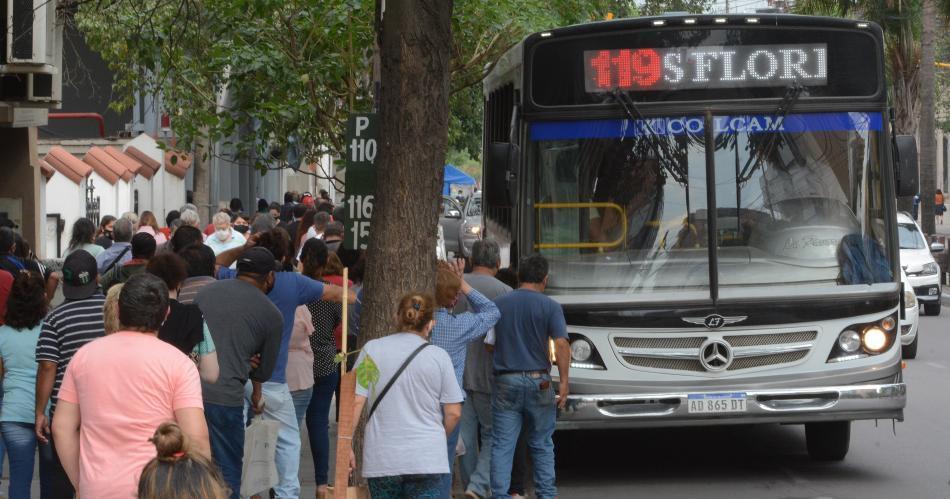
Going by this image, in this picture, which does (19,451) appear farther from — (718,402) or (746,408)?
(746,408)

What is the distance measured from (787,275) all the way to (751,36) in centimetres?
166


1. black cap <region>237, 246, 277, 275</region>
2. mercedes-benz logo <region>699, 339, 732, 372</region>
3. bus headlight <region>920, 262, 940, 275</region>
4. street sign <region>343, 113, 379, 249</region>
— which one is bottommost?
mercedes-benz logo <region>699, 339, 732, 372</region>

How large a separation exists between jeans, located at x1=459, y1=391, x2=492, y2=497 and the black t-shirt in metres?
2.90

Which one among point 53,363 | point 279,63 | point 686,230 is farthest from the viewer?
point 279,63

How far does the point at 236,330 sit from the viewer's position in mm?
7395

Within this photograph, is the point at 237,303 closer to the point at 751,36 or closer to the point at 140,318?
the point at 140,318

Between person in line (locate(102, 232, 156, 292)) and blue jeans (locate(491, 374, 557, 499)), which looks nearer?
blue jeans (locate(491, 374, 557, 499))

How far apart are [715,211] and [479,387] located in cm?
199

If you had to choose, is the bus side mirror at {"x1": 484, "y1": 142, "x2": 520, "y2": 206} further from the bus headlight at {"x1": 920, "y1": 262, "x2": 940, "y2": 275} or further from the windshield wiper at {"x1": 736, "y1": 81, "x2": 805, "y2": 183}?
the bus headlight at {"x1": 920, "y1": 262, "x2": 940, "y2": 275}

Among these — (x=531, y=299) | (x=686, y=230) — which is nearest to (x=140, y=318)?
(x=531, y=299)

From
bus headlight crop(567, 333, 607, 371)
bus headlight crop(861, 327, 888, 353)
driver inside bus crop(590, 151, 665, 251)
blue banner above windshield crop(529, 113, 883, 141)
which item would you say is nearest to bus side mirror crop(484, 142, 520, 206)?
blue banner above windshield crop(529, 113, 883, 141)

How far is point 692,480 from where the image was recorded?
1027 centimetres

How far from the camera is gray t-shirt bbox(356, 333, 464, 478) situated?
6.42 meters

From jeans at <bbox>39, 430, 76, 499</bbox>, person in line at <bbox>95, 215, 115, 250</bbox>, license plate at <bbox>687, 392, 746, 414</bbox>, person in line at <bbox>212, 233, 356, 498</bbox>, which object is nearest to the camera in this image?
jeans at <bbox>39, 430, 76, 499</bbox>
